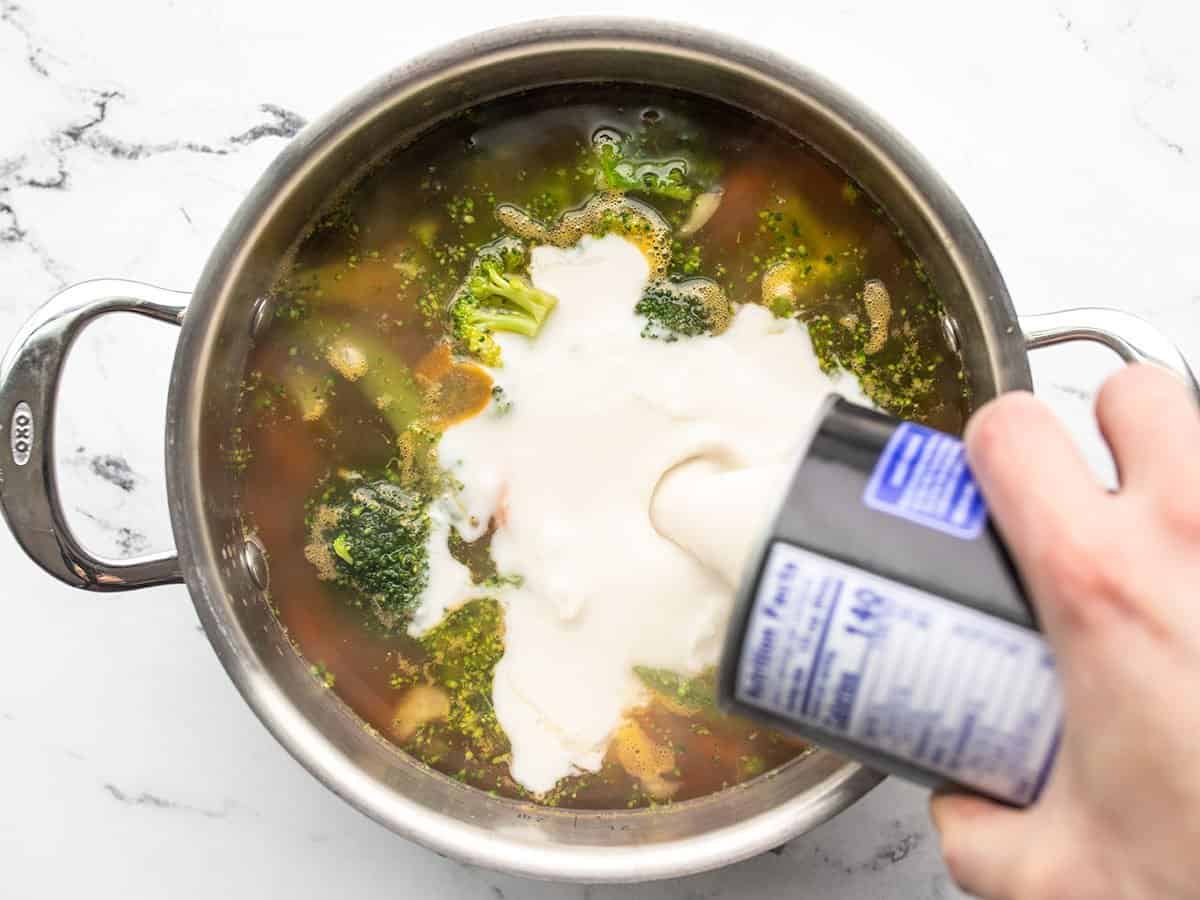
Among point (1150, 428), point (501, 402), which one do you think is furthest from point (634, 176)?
point (1150, 428)

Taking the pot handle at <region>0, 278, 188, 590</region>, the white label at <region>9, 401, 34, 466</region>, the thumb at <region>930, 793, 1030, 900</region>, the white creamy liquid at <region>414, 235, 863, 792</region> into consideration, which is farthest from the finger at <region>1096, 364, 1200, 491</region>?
the white label at <region>9, 401, 34, 466</region>

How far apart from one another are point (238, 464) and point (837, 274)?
0.93m

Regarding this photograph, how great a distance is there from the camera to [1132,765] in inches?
32.3

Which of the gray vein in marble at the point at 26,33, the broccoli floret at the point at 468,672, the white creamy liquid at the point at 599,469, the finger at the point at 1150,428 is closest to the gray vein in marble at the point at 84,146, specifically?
the gray vein in marble at the point at 26,33

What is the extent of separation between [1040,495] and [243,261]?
40.6 inches

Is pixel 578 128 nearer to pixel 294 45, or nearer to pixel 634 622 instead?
pixel 294 45

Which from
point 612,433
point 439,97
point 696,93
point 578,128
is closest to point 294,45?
point 439,97

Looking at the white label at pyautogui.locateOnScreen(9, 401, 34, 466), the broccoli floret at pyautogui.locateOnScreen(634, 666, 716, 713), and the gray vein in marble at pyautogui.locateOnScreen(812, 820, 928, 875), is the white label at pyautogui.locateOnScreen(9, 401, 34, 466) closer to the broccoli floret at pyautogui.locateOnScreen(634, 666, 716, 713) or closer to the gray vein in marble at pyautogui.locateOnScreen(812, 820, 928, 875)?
the broccoli floret at pyautogui.locateOnScreen(634, 666, 716, 713)

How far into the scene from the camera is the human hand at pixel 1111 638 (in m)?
0.81

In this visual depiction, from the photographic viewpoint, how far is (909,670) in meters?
0.89

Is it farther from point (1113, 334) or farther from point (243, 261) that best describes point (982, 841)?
point (243, 261)

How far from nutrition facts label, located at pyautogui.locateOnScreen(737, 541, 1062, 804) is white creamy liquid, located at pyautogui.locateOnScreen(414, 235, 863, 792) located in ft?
1.70

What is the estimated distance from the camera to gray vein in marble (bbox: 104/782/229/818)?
1.64m

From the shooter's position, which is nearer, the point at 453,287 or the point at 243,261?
the point at 243,261
